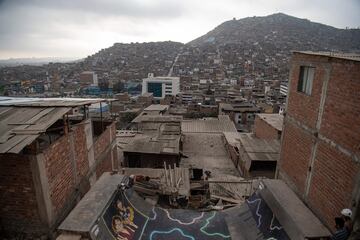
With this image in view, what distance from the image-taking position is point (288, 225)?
5.68m

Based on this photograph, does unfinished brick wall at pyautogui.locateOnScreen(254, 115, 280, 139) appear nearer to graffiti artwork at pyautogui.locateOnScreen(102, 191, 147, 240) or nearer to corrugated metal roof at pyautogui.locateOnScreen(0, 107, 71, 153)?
graffiti artwork at pyautogui.locateOnScreen(102, 191, 147, 240)

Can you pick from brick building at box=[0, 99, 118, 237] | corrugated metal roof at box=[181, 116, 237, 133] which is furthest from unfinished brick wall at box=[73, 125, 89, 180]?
corrugated metal roof at box=[181, 116, 237, 133]

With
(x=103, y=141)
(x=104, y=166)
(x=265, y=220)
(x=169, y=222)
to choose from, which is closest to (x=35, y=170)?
(x=169, y=222)

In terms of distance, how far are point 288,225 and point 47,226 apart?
5767 mm

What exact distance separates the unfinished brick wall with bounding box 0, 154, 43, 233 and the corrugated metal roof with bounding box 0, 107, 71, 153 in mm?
540

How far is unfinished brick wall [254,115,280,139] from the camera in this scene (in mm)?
17984

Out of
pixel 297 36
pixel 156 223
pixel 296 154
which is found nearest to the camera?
pixel 156 223

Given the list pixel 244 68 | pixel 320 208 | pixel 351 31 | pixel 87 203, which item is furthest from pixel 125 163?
pixel 351 31

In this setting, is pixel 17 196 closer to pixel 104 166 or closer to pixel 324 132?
pixel 104 166

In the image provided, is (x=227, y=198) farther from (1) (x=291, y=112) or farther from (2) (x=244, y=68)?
(2) (x=244, y=68)

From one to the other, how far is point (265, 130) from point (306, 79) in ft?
42.3

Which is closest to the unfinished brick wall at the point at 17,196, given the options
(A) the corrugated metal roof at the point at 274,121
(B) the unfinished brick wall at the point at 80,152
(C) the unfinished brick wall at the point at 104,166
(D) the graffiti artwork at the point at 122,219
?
(D) the graffiti artwork at the point at 122,219

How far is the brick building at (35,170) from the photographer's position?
207 inches

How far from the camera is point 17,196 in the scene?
5574mm
